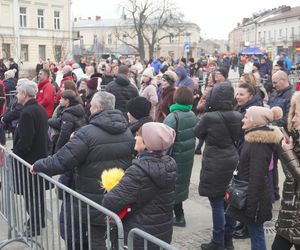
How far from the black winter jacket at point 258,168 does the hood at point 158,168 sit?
2.95 ft

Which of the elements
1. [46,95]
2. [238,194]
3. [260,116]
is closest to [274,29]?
[46,95]

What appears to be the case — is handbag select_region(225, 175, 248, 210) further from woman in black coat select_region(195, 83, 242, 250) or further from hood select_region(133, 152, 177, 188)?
hood select_region(133, 152, 177, 188)

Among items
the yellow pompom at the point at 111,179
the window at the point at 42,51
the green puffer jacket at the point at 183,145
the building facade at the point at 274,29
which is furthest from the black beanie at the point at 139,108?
the building facade at the point at 274,29

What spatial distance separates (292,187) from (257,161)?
46 cm

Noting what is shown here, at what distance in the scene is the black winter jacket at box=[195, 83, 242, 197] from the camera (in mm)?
4914

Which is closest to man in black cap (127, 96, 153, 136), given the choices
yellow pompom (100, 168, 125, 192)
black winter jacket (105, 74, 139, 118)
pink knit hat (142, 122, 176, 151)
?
yellow pompom (100, 168, 125, 192)

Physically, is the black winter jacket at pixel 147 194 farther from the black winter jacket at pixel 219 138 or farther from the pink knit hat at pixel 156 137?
the black winter jacket at pixel 219 138

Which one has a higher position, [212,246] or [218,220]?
[218,220]

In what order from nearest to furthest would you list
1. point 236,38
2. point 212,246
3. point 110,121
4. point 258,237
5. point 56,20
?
point 110,121 → point 258,237 → point 212,246 → point 56,20 → point 236,38

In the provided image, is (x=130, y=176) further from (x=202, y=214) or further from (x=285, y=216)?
(x=202, y=214)

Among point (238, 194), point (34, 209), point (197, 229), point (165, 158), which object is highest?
point (165, 158)

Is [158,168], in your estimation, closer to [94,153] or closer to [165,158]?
[165,158]

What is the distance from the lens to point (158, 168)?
11.4 ft

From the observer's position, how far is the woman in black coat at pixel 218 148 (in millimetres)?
4918
